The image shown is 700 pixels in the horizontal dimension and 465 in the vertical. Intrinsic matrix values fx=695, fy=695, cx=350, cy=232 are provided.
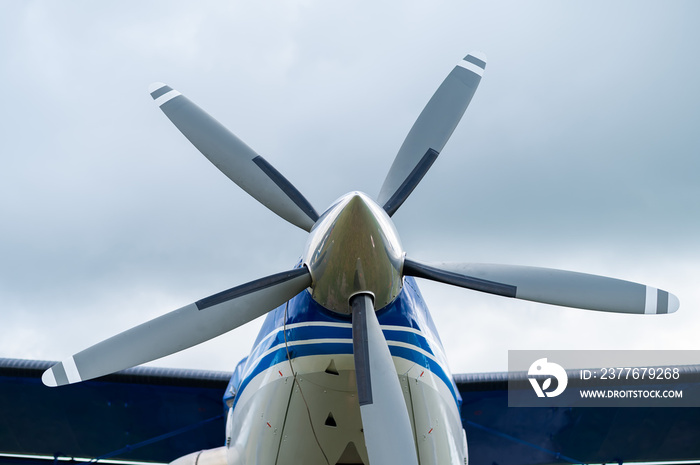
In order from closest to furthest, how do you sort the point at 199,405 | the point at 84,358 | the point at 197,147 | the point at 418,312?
the point at 84,358
the point at 418,312
the point at 197,147
the point at 199,405

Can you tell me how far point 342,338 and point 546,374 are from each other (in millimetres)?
5886

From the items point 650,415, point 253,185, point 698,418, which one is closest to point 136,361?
point 253,185

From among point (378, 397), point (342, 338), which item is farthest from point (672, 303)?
point (342, 338)

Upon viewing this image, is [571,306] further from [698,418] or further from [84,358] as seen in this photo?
[698,418]

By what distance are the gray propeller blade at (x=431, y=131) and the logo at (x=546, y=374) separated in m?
4.94

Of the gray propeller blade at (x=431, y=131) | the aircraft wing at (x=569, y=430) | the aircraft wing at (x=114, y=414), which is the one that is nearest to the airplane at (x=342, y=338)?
the gray propeller blade at (x=431, y=131)

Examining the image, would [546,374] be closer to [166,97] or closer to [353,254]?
[353,254]

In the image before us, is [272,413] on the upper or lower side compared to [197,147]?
lower

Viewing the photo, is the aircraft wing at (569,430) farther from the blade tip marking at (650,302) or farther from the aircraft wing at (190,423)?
the blade tip marking at (650,302)

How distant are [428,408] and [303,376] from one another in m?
1.52

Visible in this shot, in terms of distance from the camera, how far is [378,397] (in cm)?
696

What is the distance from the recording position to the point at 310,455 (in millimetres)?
8023

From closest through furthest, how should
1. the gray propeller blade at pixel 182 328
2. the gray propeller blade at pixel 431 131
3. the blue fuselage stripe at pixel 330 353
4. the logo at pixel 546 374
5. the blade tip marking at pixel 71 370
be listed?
the blade tip marking at pixel 71 370, the gray propeller blade at pixel 182 328, the blue fuselage stripe at pixel 330 353, the gray propeller blade at pixel 431 131, the logo at pixel 546 374

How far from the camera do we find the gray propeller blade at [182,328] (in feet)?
23.5
